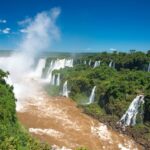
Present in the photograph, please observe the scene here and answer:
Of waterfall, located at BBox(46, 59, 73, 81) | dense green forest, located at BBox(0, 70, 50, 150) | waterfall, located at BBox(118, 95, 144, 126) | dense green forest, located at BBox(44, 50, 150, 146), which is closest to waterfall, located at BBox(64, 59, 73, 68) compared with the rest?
waterfall, located at BBox(46, 59, 73, 81)


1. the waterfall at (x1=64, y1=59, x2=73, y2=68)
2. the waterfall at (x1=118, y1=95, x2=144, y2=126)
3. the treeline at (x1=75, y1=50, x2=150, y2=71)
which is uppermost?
the treeline at (x1=75, y1=50, x2=150, y2=71)

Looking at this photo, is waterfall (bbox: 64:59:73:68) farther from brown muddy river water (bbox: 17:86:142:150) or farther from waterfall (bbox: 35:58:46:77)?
brown muddy river water (bbox: 17:86:142:150)

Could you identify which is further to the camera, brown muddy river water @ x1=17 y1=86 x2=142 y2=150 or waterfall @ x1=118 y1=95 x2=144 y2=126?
waterfall @ x1=118 y1=95 x2=144 y2=126

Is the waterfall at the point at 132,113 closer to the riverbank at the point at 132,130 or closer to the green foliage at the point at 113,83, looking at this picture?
the green foliage at the point at 113,83

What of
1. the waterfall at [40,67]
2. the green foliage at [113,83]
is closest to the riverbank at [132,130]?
the green foliage at [113,83]

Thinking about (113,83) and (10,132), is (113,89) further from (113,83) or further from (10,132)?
(10,132)
